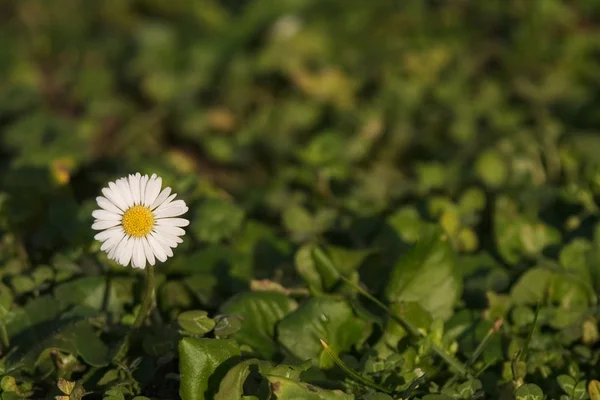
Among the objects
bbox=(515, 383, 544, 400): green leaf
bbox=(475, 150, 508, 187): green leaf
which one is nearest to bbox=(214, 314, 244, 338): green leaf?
bbox=(515, 383, 544, 400): green leaf

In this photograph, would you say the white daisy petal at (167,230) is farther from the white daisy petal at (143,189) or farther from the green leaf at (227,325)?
the green leaf at (227,325)

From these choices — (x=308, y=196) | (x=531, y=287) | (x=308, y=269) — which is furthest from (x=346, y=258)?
(x=308, y=196)

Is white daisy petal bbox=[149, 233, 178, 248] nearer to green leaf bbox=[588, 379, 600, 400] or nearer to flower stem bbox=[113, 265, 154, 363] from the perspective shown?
flower stem bbox=[113, 265, 154, 363]

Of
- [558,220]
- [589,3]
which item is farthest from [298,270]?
[589,3]

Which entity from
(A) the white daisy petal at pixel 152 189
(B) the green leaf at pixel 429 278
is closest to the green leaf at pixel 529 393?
(B) the green leaf at pixel 429 278

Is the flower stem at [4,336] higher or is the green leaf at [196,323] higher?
the flower stem at [4,336]

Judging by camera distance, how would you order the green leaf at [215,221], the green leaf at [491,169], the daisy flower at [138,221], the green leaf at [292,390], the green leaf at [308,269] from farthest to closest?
1. the green leaf at [491,169]
2. the green leaf at [215,221]
3. the green leaf at [308,269]
4. the daisy flower at [138,221]
5. the green leaf at [292,390]
